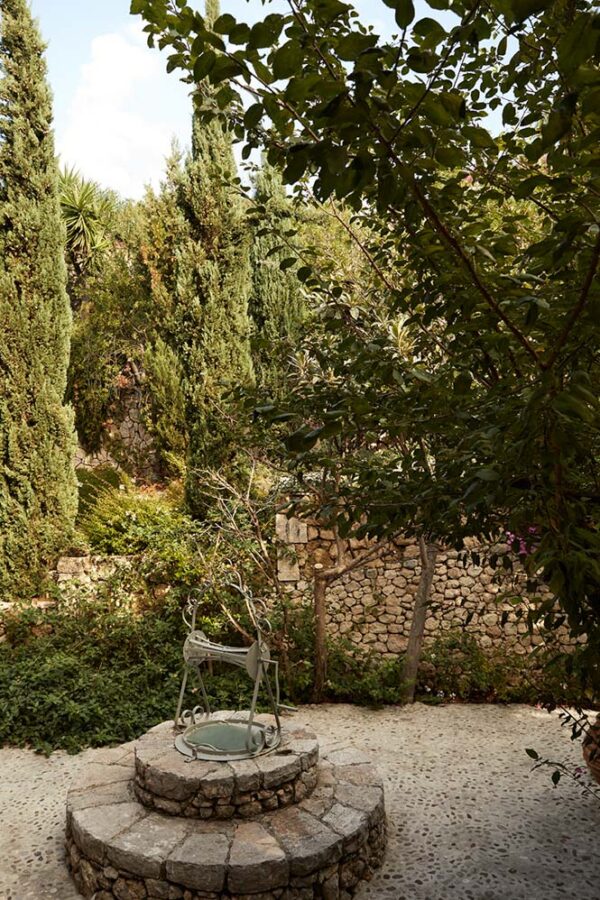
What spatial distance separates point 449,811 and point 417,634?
82.8 inches

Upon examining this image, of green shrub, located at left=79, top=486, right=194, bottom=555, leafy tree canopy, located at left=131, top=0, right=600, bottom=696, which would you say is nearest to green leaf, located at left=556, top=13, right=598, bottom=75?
leafy tree canopy, located at left=131, top=0, right=600, bottom=696

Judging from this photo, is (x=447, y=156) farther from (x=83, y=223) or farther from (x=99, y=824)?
(x=83, y=223)

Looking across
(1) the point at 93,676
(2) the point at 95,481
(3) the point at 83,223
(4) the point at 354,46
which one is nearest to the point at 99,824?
(1) the point at 93,676

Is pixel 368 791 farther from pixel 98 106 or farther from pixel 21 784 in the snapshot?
pixel 98 106

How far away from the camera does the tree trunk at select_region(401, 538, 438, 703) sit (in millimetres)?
5855

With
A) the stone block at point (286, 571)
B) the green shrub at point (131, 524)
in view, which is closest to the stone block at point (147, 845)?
the stone block at point (286, 571)

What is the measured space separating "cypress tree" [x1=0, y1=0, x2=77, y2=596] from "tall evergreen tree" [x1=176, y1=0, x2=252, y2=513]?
160 centimetres

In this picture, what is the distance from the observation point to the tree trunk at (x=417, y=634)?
586 cm

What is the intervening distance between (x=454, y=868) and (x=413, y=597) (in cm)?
364

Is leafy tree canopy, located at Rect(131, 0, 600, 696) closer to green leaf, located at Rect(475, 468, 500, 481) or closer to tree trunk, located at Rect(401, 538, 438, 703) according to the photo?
green leaf, located at Rect(475, 468, 500, 481)

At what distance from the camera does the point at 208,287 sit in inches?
332

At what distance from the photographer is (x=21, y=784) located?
14.3 ft

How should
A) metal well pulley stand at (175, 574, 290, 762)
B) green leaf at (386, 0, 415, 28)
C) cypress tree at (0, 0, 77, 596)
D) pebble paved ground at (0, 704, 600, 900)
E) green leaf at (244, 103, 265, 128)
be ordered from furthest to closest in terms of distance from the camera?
cypress tree at (0, 0, 77, 596) < metal well pulley stand at (175, 574, 290, 762) < pebble paved ground at (0, 704, 600, 900) < green leaf at (244, 103, 265, 128) < green leaf at (386, 0, 415, 28)

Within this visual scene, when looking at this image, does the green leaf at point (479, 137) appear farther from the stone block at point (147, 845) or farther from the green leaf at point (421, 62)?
the stone block at point (147, 845)
